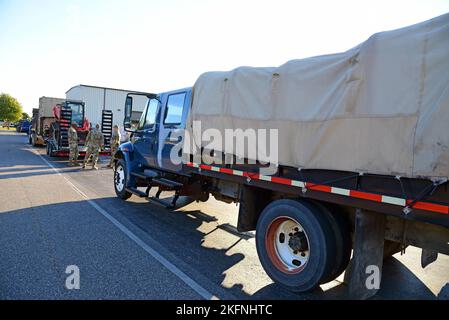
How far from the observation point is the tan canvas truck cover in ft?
8.73

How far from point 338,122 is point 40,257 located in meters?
4.05

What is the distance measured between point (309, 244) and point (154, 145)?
14.5 ft

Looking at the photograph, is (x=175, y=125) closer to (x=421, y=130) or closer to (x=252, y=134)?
(x=252, y=134)

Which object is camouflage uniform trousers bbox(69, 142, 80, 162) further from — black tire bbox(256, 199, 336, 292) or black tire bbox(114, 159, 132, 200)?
black tire bbox(256, 199, 336, 292)

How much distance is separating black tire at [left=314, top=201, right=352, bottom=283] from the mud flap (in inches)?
7.8

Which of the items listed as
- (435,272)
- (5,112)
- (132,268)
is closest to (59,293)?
(132,268)

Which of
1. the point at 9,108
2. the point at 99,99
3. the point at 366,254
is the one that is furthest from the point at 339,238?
the point at 9,108

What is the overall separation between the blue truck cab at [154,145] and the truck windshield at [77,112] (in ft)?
37.6

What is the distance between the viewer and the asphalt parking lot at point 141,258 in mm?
3564

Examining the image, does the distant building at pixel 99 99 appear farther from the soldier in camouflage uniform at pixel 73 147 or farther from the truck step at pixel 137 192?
the truck step at pixel 137 192

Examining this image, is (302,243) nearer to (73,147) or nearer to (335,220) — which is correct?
(335,220)

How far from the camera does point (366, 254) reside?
3254 millimetres

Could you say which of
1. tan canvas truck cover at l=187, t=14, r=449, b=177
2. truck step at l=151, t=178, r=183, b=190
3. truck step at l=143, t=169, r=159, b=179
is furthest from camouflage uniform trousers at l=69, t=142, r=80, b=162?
tan canvas truck cover at l=187, t=14, r=449, b=177
